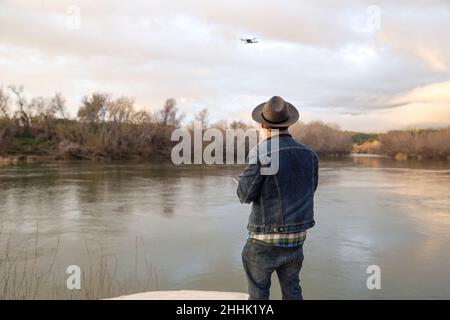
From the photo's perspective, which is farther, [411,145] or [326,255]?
[411,145]

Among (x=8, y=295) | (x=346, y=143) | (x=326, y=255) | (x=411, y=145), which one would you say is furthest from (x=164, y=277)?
(x=346, y=143)

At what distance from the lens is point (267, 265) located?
2.41 metres

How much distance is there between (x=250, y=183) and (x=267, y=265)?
0.47 meters

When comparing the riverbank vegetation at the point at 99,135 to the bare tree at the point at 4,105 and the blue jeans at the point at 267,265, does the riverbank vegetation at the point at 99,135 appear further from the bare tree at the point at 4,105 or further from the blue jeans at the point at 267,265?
the blue jeans at the point at 267,265

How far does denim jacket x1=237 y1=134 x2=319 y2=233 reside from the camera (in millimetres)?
2330

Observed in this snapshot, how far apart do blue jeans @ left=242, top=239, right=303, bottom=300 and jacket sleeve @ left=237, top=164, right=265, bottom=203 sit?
0.87 feet

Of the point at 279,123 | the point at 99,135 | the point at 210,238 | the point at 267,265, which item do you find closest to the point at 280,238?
the point at 267,265

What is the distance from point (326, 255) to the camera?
6.89 metres

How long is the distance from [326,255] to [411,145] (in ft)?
147

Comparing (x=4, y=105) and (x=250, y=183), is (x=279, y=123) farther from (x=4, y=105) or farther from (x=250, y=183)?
(x=4, y=105)

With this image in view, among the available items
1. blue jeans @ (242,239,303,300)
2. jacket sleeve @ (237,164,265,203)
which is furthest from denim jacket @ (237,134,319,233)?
blue jeans @ (242,239,303,300)

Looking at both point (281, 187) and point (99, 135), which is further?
point (99, 135)

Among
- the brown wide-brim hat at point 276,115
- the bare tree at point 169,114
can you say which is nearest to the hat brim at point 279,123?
the brown wide-brim hat at point 276,115
